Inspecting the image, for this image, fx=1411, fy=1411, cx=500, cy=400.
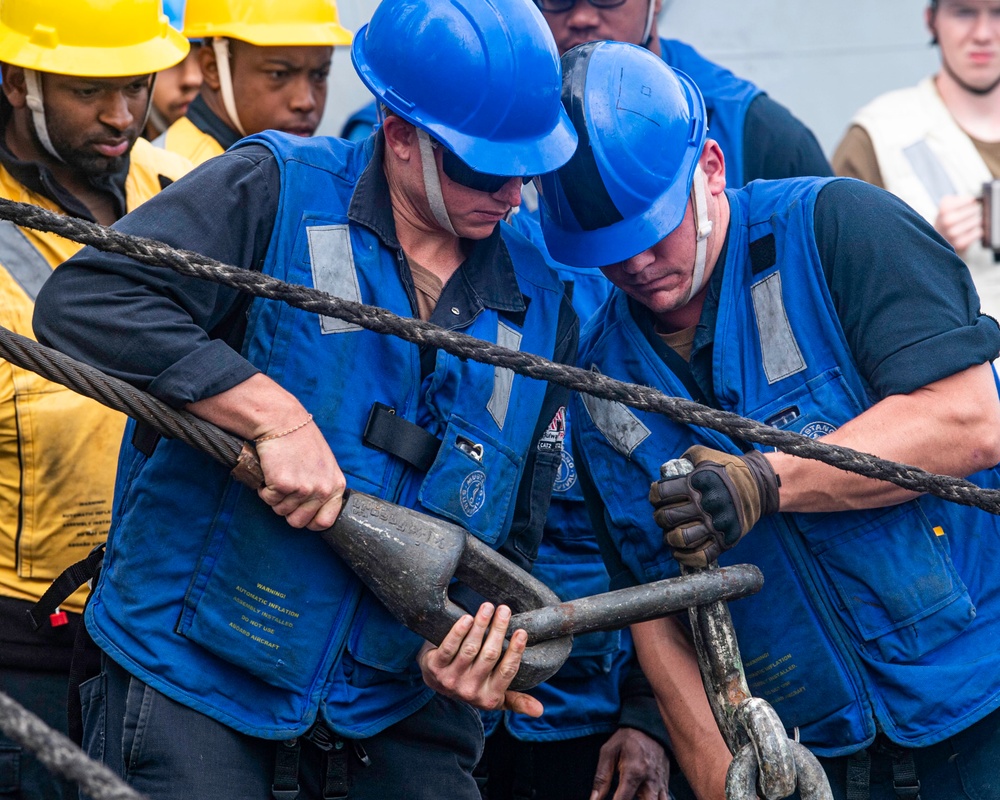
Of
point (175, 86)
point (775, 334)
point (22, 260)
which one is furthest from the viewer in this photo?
point (175, 86)

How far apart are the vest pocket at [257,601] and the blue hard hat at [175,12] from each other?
8.83 feet

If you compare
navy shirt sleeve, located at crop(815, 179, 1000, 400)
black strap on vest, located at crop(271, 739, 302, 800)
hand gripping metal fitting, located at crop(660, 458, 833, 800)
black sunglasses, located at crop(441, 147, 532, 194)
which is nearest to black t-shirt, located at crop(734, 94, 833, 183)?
navy shirt sleeve, located at crop(815, 179, 1000, 400)

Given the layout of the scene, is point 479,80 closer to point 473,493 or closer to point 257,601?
point 473,493

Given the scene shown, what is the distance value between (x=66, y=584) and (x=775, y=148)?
89.2 inches

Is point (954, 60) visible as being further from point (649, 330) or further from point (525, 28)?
point (525, 28)

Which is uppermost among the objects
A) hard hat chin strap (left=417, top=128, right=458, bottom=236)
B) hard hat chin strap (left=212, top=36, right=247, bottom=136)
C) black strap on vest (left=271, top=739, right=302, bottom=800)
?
hard hat chin strap (left=417, top=128, right=458, bottom=236)

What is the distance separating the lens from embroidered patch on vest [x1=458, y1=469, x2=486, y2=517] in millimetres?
2541

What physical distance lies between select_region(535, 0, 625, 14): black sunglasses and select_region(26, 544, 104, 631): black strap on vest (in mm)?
2095

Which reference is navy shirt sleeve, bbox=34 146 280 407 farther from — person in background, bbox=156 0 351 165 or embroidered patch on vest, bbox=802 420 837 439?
person in background, bbox=156 0 351 165

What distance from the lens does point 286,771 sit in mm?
2473

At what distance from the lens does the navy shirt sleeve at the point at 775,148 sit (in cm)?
392

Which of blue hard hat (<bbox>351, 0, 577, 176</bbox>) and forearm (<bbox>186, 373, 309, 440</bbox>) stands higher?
blue hard hat (<bbox>351, 0, 577, 176</bbox>)

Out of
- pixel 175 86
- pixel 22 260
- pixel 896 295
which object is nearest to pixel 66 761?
pixel 896 295

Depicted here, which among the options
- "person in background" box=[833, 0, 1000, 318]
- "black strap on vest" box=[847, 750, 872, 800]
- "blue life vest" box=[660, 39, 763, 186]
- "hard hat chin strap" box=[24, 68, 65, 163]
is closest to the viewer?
"black strap on vest" box=[847, 750, 872, 800]
